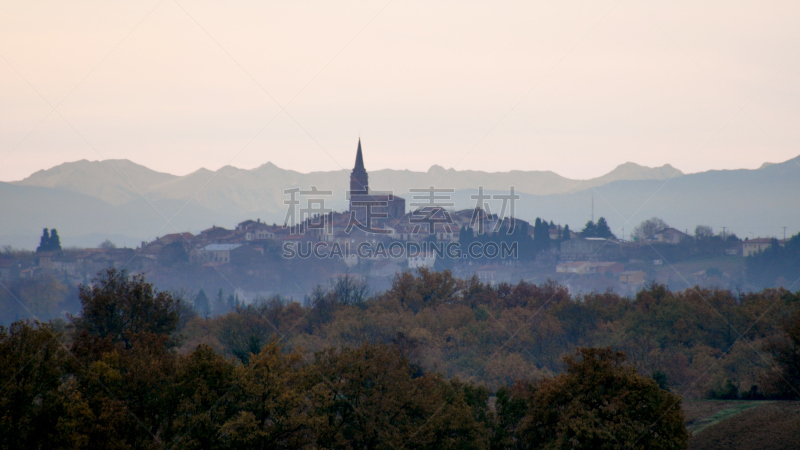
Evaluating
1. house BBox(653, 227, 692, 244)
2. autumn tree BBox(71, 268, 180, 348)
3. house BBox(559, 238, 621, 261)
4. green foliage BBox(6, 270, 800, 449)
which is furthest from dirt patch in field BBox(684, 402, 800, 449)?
house BBox(653, 227, 692, 244)

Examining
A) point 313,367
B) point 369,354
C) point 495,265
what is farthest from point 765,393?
point 495,265

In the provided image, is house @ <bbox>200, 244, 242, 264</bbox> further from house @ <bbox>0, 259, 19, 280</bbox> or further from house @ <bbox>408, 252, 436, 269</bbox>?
house @ <bbox>408, 252, 436, 269</bbox>

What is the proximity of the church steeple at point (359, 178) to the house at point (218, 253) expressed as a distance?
84.4 ft

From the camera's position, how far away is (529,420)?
20188mm

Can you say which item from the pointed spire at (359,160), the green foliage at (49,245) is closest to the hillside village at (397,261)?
the green foliage at (49,245)

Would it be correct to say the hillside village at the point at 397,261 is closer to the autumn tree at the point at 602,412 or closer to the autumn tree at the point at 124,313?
the autumn tree at the point at 124,313

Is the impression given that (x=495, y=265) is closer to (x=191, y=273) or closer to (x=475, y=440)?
(x=191, y=273)

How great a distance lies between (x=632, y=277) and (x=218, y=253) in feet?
253

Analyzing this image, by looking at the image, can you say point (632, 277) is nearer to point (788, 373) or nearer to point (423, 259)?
point (423, 259)

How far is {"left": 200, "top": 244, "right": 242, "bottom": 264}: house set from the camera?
15049cm

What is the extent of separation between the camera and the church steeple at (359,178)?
149250mm

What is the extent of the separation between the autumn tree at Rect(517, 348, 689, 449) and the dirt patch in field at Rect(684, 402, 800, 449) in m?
3.63

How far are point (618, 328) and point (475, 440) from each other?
30.8 meters

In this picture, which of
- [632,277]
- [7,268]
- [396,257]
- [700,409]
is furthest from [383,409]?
[7,268]
